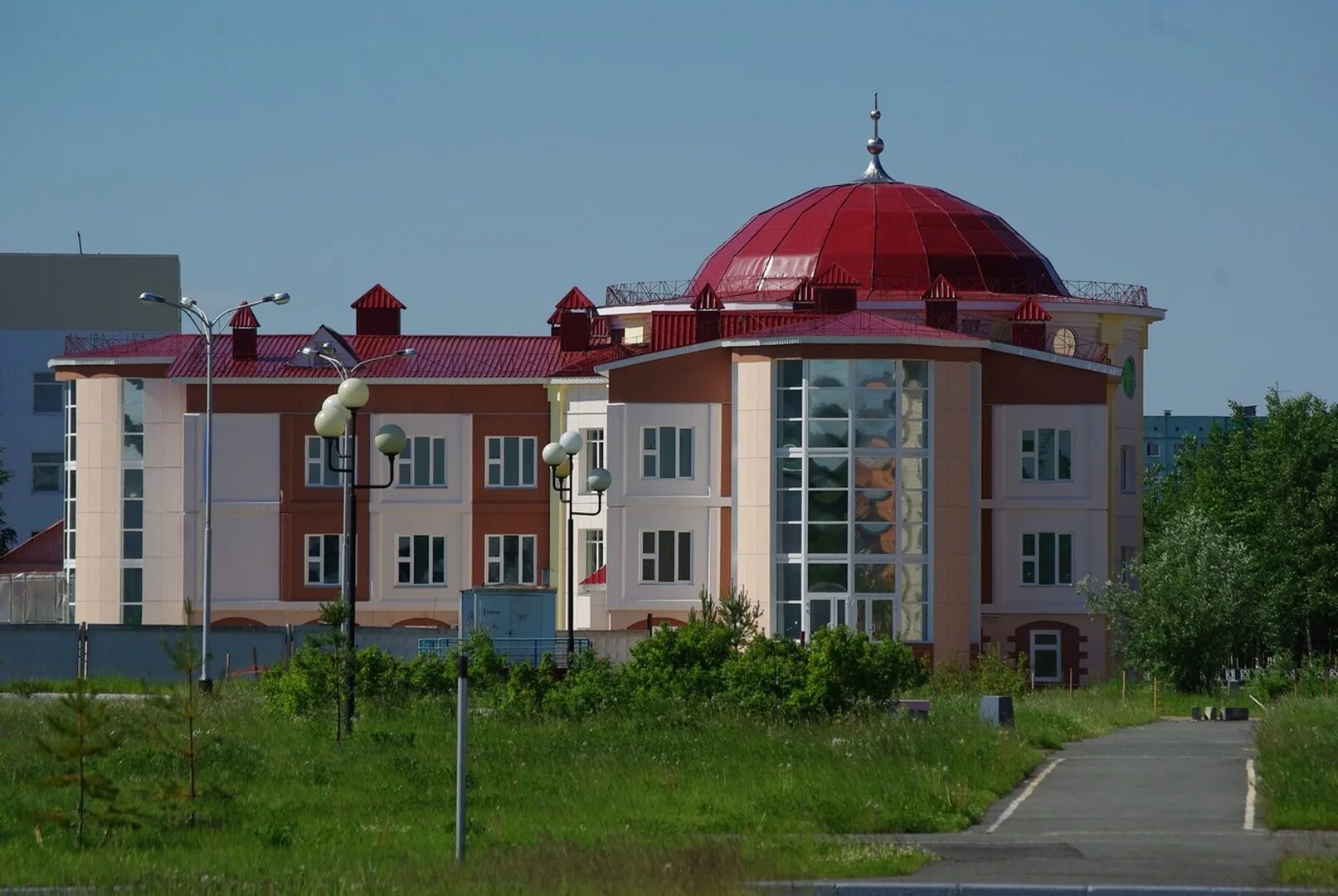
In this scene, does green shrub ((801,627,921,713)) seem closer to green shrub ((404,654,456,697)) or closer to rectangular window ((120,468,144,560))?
green shrub ((404,654,456,697))

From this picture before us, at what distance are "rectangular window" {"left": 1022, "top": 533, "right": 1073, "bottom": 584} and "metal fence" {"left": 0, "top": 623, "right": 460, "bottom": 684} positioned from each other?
1609 centimetres

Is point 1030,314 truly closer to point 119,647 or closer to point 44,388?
point 119,647

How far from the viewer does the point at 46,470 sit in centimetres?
9294

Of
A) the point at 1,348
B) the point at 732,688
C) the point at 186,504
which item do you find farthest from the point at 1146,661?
the point at 1,348

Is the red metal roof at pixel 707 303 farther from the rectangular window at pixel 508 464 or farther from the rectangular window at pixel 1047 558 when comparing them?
the rectangular window at pixel 1047 558

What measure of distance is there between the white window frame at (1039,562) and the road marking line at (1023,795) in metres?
30.2

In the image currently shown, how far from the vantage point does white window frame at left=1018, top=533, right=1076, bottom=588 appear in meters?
57.8

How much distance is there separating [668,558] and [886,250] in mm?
11391

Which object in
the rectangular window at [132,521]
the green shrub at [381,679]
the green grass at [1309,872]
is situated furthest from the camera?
the rectangular window at [132,521]

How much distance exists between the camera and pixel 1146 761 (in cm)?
2703

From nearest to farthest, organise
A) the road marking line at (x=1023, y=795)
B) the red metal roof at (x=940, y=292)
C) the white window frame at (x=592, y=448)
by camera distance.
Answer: the road marking line at (x=1023, y=795)
the red metal roof at (x=940, y=292)
the white window frame at (x=592, y=448)

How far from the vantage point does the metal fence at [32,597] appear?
223 feet

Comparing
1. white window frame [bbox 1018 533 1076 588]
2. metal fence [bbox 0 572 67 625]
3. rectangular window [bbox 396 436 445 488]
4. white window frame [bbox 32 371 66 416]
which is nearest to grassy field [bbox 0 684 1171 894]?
white window frame [bbox 1018 533 1076 588]

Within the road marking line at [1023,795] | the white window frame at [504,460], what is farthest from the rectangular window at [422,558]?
the road marking line at [1023,795]
